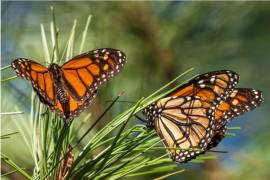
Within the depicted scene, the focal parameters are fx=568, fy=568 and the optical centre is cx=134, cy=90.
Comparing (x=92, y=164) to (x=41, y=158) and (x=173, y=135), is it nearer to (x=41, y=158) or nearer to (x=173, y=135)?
(x=41, y=158)

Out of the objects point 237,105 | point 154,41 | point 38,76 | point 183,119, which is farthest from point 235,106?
point 38,76

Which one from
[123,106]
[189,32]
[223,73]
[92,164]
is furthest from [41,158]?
[189,32]

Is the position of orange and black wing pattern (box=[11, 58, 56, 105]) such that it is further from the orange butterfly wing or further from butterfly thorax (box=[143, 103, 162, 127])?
the orange butterfly wing

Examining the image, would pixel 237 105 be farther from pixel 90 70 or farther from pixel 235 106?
pixel 90 70

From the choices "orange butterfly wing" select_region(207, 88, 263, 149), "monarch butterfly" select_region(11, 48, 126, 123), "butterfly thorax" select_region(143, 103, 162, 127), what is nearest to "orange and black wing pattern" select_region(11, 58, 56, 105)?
"monarch butterfly" select_region(11, 48, 126, 123)

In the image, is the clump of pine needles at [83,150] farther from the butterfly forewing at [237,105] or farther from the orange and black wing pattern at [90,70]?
the butterfly forewing at [237,105]

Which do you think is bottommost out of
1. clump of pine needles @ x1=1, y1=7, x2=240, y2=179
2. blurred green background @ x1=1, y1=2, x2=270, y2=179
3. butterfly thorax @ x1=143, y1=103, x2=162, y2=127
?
clump of pine needles @ x1=1, y1=7, x2=240, y2=179
